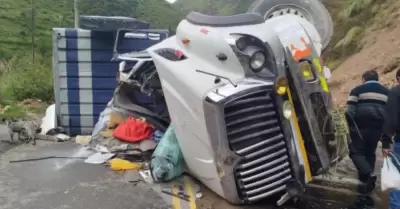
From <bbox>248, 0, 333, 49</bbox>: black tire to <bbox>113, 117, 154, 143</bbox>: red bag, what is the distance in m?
2.24

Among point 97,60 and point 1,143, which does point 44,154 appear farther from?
point 97,60

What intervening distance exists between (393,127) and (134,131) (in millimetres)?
3530

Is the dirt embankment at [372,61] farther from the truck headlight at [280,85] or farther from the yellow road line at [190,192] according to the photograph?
the truck headlight at [280,85]

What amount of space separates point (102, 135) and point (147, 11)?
59.0 m

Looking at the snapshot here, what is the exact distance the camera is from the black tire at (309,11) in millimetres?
6312

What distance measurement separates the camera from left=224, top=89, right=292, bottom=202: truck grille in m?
4.84

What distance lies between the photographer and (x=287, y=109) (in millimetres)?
4918

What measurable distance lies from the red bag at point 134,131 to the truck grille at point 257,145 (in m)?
2.46

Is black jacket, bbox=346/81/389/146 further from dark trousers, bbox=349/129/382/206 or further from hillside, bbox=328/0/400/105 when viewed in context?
hillside, bbox=328/0/400/105

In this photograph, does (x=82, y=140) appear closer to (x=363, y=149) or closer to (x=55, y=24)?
(x=363, y=149)

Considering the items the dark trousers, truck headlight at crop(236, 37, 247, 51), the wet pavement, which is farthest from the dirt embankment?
truck headlight at crop(236, 37, 247, 51)

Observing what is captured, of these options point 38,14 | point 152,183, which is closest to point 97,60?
point 152,183

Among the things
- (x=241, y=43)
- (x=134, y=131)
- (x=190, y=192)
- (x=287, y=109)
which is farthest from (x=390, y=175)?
(x=134, y=131)

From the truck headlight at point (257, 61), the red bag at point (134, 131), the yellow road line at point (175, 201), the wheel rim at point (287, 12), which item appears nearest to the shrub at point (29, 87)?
the red bag at point (134, 131)
